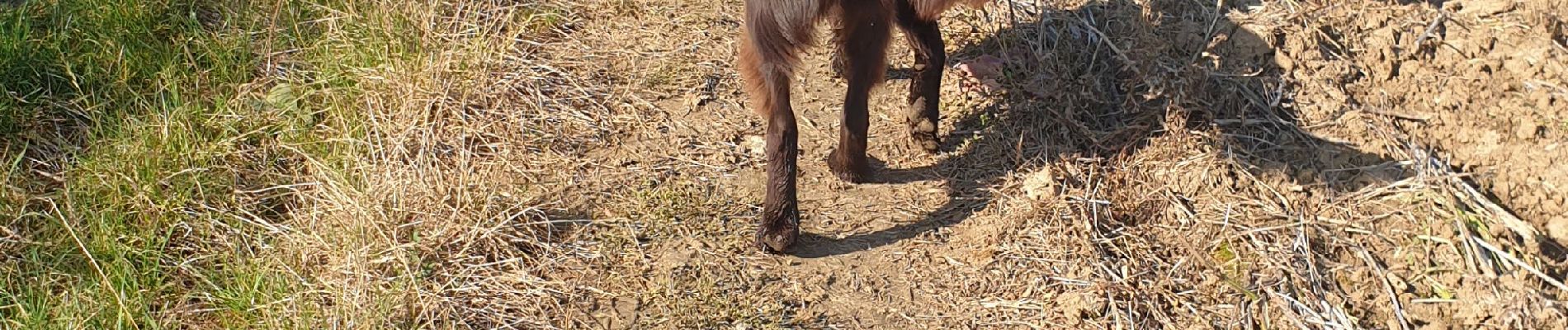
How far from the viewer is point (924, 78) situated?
14.4 feet

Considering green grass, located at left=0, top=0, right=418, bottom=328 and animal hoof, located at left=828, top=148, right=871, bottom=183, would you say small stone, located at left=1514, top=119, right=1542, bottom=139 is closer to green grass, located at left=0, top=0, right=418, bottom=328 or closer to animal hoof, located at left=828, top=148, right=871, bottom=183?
animal hoof, located at left=828, top=148, right=871, bottom=183

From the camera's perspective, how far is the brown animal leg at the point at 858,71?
368 centimetres

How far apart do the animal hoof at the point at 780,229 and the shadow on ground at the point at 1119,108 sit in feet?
0.34

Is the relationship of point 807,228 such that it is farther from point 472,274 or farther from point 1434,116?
point 1434,116

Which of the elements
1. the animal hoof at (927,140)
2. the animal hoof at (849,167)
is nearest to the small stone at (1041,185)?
the animal hoof at (927,140)

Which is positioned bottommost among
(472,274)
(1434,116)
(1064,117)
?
(472,274)

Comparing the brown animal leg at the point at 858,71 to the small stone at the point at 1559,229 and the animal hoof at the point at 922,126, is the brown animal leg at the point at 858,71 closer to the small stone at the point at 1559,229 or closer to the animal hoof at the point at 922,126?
the animal hoof at the point at 922,126

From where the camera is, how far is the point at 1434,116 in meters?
4.00

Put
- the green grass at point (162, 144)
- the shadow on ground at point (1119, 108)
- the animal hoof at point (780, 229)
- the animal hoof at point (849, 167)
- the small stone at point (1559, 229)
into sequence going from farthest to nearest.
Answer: the animal hoof at point (849, 167) → the shadow on ground at point (1119, 108) → the animal hoof at point (780, 229) → the green grass at point (162, 144) → the small stone at point (1559, 229)

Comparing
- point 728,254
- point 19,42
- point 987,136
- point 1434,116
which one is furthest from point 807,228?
point 19,42

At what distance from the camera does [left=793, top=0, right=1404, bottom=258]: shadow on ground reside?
405cm

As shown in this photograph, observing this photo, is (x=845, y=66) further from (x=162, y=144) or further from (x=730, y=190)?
(x=162, y=144)

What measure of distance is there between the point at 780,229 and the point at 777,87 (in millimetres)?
476

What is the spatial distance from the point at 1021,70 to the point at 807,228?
46.1 inches
